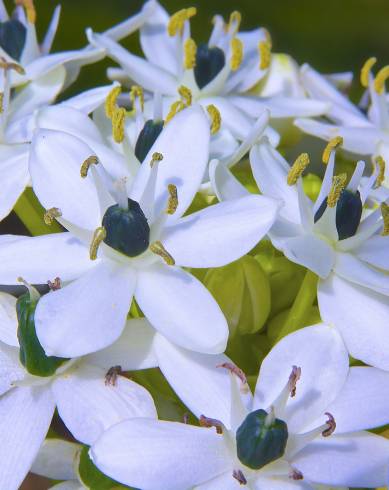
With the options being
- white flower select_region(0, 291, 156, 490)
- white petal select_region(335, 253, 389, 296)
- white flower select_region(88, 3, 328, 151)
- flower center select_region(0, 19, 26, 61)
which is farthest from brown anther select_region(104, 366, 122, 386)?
flower center select_region(0, 19, 26, 61)

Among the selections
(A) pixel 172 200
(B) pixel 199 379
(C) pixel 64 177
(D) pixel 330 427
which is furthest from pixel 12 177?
(D) pixel 330 427

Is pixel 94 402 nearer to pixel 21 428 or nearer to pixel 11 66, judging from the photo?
pixel 21 428

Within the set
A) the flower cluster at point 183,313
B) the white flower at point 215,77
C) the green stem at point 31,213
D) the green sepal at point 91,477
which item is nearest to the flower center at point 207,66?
the white flower at point 215,77

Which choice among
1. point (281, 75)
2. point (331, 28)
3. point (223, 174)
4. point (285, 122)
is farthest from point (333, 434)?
point (331, 28)

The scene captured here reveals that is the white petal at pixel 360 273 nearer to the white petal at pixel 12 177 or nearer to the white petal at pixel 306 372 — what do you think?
the white petal at pixel 306 372

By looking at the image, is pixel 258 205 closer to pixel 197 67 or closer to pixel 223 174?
pixel 223 174
